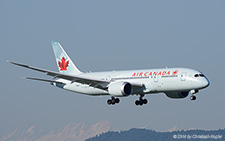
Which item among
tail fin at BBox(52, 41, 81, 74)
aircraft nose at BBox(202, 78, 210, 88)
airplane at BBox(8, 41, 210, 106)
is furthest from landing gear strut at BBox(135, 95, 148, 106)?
aircraft nose at BBox(202, 78, 210, 88)

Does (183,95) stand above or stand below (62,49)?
below

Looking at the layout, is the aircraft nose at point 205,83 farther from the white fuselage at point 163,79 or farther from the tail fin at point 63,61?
the tail fin at point 63,61

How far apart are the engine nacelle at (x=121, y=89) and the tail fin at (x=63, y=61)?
15032 mm

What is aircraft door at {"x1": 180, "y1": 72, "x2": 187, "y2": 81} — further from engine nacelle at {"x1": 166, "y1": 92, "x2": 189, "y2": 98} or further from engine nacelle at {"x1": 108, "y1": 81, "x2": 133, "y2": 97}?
engine nacelle at {"x1": 166, "y1": 92, "x2": 189, "y2": 98}

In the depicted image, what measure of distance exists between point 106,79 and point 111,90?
16.6ft

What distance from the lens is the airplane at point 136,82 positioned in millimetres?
75750

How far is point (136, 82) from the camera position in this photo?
263 ft

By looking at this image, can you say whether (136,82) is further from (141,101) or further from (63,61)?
(63,61)

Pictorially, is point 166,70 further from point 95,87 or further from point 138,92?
point 95,87

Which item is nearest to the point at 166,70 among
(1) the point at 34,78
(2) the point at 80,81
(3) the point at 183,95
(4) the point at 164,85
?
(4) the point at 164,85

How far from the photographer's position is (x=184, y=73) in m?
76.1

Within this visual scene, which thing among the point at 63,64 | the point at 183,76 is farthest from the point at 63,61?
the point at 183,76

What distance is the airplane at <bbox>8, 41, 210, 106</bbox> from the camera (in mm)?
75750

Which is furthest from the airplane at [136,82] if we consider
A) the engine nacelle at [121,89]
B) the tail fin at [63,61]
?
the tail fin at [63,61]
